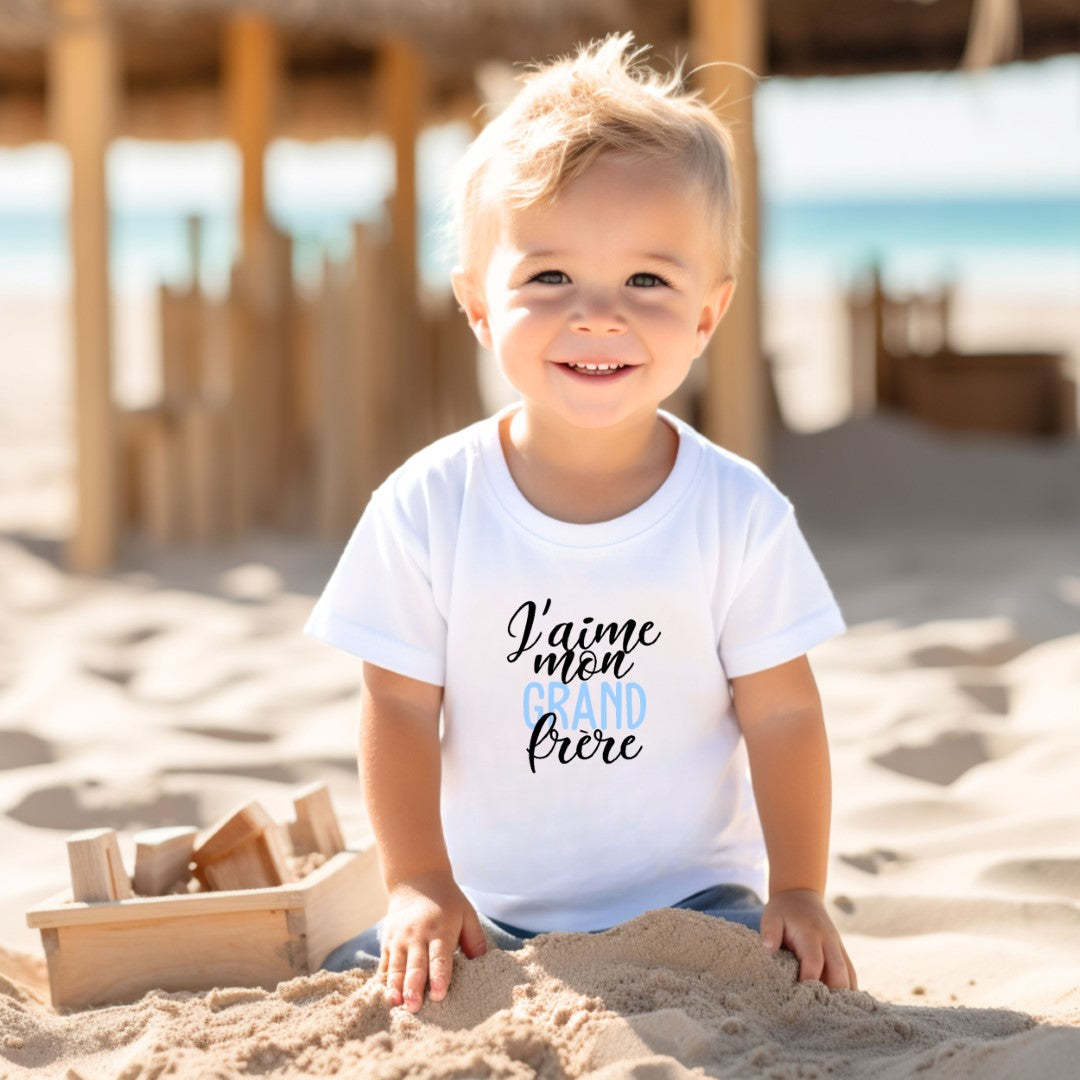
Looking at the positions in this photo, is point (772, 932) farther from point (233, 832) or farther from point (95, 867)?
point (95, 867)

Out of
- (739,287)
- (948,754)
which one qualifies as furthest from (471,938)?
(739,287)

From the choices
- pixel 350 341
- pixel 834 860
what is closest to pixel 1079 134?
pixel 350 341

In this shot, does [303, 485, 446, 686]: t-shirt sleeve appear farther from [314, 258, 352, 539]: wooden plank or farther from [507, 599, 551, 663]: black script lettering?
[314, 258, 352, 539]: wooden plank

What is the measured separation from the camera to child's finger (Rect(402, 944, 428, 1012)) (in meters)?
1.50

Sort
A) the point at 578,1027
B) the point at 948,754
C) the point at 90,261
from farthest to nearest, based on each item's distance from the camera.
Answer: the point at 90,261, the point at 948,754, the point at 578,1027

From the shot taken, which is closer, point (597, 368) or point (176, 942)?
point (597, 368)

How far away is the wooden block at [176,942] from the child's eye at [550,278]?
77 cm

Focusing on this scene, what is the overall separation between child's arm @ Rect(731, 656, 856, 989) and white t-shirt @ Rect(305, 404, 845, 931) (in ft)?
0.12

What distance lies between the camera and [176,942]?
178cm

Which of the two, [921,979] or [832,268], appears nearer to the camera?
[921,979]

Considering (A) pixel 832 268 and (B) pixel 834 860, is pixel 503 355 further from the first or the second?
(A) pixel 832 268

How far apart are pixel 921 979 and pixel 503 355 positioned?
93 centimetres

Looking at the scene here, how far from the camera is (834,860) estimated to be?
2.24m

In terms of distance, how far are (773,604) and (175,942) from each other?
0.82 metres
